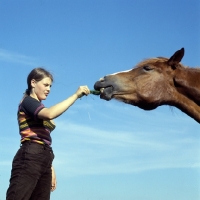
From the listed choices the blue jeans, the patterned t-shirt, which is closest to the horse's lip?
the patterned t-shirt

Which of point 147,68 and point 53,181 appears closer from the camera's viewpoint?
point 53,181

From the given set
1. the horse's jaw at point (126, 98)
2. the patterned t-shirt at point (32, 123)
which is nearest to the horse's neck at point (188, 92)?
the horse's jaw at point (126, 98)

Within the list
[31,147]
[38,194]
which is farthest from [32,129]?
[38,194]

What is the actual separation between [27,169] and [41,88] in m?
0.92

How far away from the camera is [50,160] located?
12.4ft

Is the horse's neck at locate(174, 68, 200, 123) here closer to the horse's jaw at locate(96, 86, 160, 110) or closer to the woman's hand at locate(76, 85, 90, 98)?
the horse's jaw at locate(96, 86, 160, 110)

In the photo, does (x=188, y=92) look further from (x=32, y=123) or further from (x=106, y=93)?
(x=32, y=123)

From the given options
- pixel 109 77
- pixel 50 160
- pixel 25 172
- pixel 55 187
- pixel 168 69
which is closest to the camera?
pixel 25 172

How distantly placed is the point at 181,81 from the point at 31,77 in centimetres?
247

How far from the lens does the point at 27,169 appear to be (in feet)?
11.7

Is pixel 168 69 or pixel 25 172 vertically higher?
pixel 168 69

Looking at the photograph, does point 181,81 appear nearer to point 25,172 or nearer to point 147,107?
point 147,107

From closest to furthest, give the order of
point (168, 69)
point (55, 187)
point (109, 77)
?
point (55, 187) < point (109, 77) < point (168, 69)

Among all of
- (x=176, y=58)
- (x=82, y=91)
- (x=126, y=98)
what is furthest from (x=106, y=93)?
(x=82, y=91)
